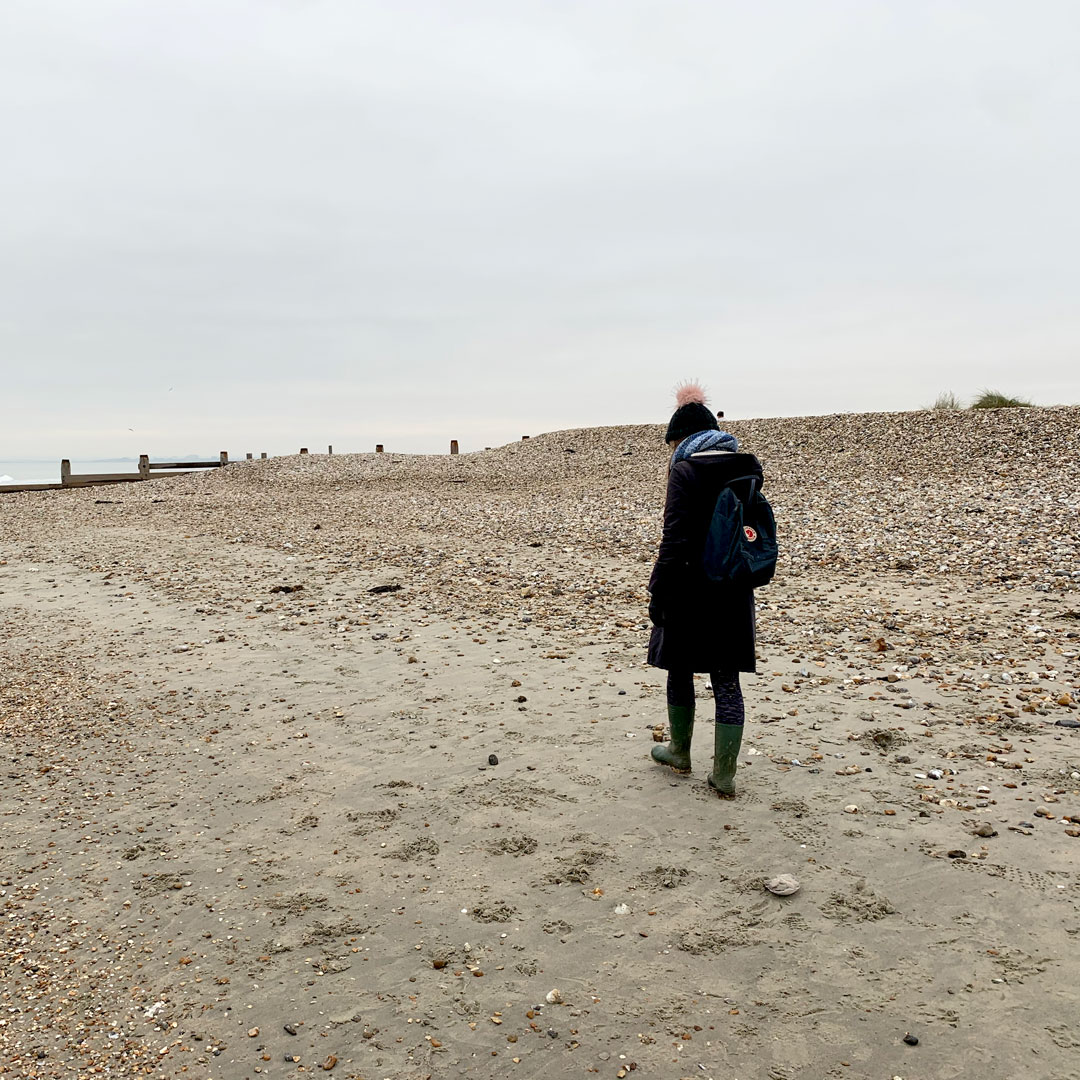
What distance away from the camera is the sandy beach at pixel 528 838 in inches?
112

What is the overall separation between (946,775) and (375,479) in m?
22.0

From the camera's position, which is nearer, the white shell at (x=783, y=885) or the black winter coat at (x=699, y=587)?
the white shell at (x=783, y=885)

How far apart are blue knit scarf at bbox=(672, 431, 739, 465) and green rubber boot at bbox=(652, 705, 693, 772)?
1.41m

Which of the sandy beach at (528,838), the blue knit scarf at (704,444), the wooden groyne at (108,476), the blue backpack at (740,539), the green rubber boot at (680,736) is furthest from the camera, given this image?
the wooden groyne at (108,476)

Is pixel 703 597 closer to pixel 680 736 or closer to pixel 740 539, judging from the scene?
pixel 740 539

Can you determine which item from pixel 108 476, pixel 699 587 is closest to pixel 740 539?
pixel 699 587

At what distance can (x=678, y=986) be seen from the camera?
3027 mm

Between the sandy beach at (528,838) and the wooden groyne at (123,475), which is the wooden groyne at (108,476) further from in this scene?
the sandy beach at (528,838)

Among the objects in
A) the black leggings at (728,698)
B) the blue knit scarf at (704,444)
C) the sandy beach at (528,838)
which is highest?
the blue knit scarf at (704,444)

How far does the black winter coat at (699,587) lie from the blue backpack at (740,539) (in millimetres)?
43

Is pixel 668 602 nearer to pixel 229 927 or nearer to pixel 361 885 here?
pixel 361 885

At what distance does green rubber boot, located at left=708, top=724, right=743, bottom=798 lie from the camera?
436 centimetres

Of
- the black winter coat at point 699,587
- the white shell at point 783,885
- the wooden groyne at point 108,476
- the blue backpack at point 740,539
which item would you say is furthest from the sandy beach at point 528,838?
the wooden groyne at point 108,476

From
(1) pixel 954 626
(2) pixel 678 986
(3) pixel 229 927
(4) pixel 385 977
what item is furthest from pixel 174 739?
(1) pixel 954 626
